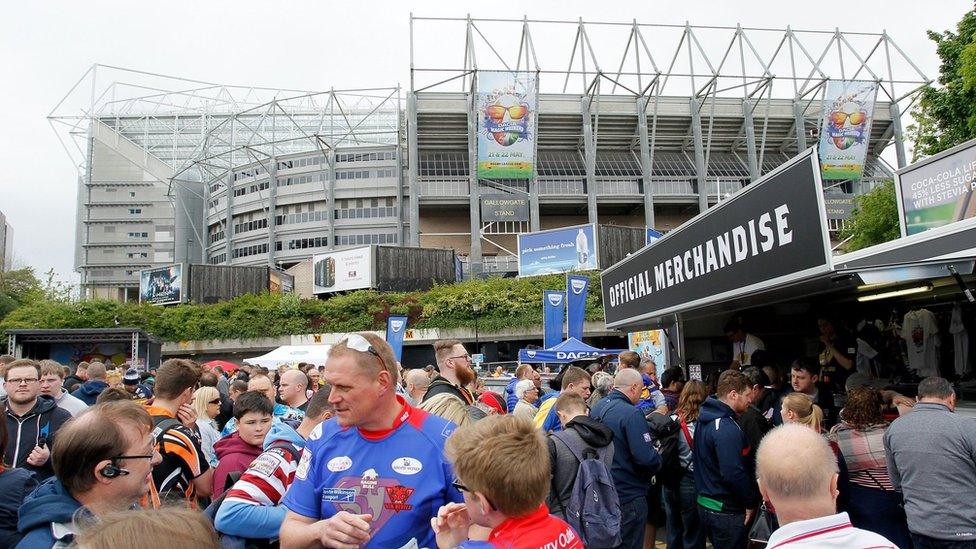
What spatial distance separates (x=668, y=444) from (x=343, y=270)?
130 feet

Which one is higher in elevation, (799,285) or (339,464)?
(799,285)

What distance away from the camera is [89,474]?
2.32 m

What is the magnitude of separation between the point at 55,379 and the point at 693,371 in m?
8.16

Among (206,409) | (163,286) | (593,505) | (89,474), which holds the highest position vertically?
(163,286)

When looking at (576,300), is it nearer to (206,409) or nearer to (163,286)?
(206,409)

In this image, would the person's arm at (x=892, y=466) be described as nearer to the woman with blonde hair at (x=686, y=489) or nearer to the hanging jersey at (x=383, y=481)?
the woman with blonde hair at (x=686, y=489)

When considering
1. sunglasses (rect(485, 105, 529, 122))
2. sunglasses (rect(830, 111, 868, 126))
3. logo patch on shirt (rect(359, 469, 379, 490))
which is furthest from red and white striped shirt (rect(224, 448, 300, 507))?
sunglasses (rect(830, 111, 868, 126))

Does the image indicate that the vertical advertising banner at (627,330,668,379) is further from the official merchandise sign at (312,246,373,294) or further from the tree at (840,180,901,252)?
the official merchandise sign at (312,246,373,294)

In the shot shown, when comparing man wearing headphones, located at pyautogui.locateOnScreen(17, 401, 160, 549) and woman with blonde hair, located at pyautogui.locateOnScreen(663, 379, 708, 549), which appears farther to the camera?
woman with blonde hair, located at pyautogui.locateOnScreen(663, 379, 708, 549)

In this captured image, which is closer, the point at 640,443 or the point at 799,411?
the point at 799,411

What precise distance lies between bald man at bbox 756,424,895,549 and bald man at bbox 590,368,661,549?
294 cm

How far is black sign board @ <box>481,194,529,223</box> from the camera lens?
48375 mm

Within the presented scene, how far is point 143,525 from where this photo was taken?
1209mm

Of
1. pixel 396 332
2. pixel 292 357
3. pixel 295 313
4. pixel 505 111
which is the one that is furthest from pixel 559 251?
pixel 396 332
